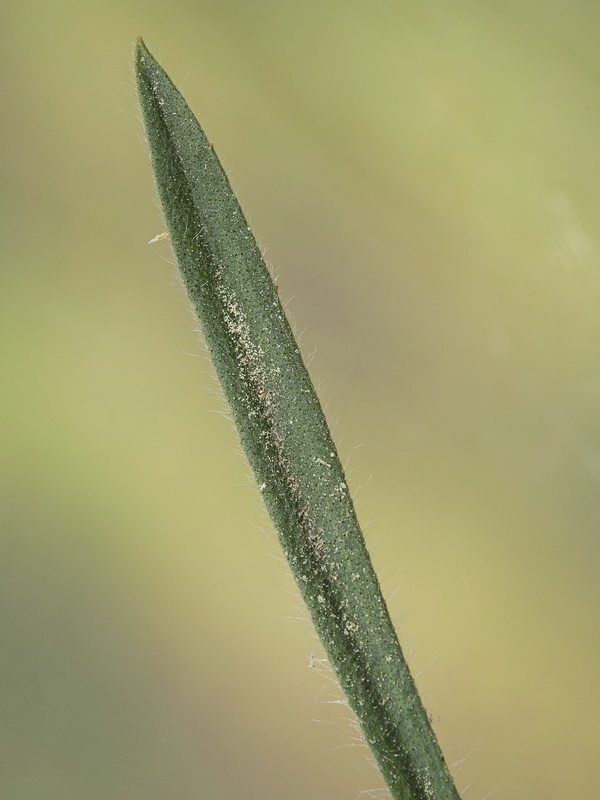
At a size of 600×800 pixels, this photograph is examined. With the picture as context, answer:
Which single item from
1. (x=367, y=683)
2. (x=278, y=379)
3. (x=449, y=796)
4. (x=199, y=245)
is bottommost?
(x=449, y=796)

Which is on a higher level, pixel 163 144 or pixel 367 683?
pixel 163 144

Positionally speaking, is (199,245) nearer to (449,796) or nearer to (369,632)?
(369,632)

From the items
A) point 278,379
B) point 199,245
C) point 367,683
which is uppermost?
point 199,245

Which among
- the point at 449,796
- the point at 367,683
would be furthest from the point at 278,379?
the point at 449,796

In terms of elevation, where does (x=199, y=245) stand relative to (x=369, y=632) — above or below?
above

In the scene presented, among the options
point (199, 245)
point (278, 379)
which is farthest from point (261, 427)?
point (199, 245)

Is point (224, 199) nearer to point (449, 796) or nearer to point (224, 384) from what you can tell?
point (224, 384)
